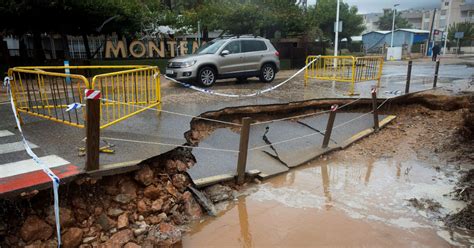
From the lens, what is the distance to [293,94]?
37.1 ft

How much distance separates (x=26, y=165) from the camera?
462 cm

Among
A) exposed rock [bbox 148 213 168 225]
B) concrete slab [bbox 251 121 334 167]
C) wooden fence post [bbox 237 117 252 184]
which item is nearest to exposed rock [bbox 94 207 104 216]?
exposed rock [bbox 148 213 168 225]

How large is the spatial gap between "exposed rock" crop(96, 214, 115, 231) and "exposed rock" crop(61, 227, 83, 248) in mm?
273

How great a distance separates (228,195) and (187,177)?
78 centimetres

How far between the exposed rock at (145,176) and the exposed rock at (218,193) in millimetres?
1069

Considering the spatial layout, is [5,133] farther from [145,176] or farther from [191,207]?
[191,207]

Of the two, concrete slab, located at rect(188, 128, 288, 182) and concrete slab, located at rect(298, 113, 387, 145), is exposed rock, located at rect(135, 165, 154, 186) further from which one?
concrete slab, located at rect(298, 113, 387, 145)

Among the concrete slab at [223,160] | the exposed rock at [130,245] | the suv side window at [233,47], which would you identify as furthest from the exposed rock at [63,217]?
the suv side window at [233,47]

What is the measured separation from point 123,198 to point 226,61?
8.53 meters

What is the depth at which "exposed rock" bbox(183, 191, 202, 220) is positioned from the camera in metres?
5.22

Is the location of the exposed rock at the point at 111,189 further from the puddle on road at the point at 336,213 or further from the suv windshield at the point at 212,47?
the suv windshield at the point at 212,47

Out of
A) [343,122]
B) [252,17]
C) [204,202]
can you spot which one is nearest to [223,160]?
[204,202]

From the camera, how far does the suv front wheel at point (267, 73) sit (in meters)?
13.9

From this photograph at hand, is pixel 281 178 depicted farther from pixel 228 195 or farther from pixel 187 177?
pixel 187 177
